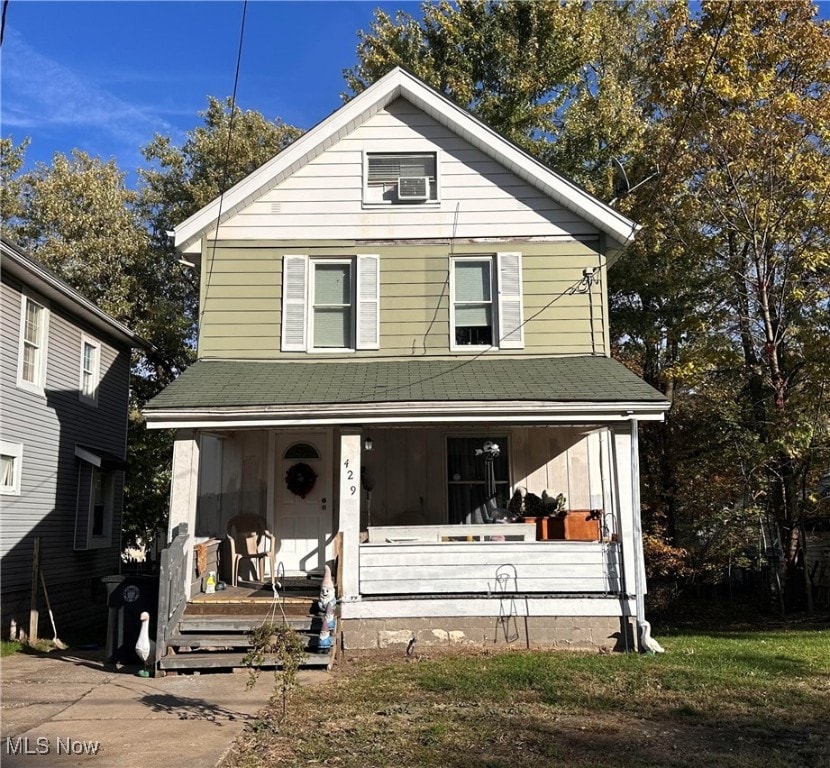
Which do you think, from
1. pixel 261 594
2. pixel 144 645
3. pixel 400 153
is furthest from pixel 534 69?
pixel 144 645

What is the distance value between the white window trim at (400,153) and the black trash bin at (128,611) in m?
6.41

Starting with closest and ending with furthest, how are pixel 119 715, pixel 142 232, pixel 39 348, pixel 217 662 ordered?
pixel 119 715, pixel 217 662, pixel 39 348, pixel 142 232

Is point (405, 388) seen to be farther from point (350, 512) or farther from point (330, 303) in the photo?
point (330, 303)

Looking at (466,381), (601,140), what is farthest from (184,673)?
(601,140)

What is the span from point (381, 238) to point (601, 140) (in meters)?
9.93

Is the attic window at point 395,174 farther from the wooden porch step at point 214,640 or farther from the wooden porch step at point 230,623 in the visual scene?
the wooden porch step at point 214,640

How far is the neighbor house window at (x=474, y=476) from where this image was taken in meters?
11.6

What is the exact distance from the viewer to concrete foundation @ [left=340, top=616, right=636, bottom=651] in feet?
30.7

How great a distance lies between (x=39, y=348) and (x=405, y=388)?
7.53 metres

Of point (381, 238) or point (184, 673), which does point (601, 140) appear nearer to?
point (381, 238)

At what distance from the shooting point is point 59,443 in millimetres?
14320

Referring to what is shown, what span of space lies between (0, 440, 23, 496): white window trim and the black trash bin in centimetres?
415

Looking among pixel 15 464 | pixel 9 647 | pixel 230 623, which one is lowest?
pixel 9 647

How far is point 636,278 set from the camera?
58.9 feet
